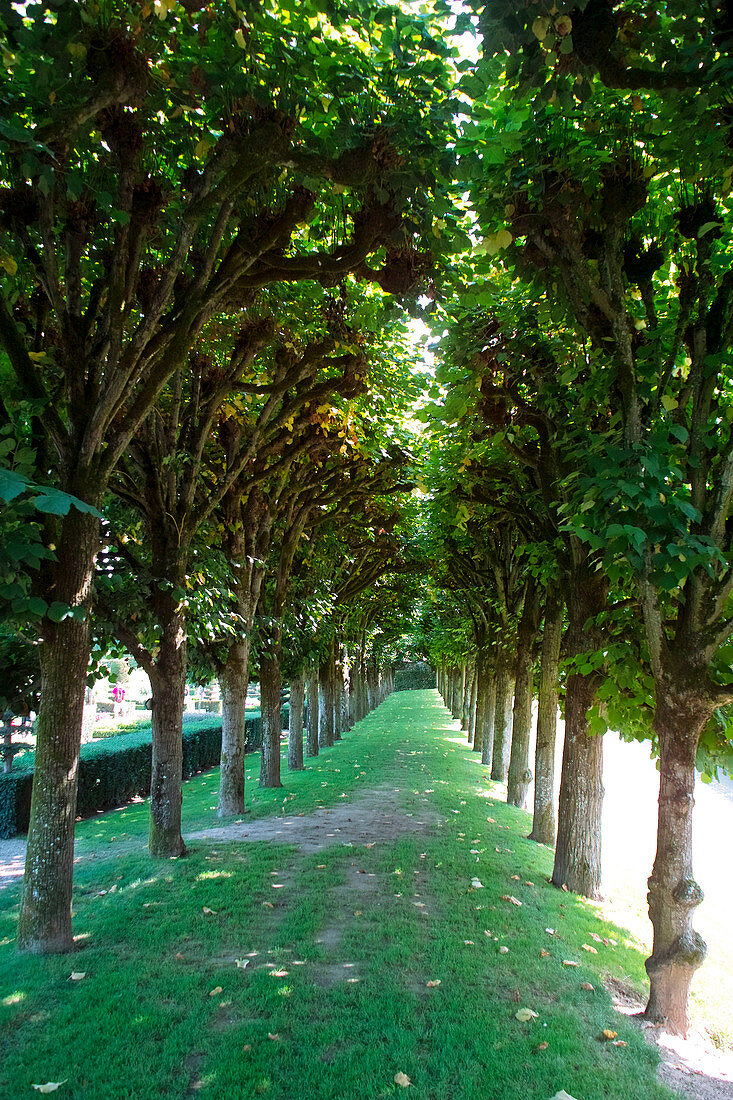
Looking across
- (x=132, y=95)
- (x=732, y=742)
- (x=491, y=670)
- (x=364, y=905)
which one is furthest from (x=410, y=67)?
(x=491, y=670)

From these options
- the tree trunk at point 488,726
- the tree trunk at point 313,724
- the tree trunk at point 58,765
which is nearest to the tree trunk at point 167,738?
the tree trunk at point 58,765

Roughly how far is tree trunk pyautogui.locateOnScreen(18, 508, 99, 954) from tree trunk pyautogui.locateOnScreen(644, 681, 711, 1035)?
15.6 feet

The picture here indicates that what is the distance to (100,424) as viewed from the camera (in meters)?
5.55

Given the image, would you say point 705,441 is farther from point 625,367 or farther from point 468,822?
point 468,822

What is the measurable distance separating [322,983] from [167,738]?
4044 millimetres

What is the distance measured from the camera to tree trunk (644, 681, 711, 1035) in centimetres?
457

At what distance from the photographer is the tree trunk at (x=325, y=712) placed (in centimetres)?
2255

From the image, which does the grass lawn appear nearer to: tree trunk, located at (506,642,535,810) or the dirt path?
the dirt path

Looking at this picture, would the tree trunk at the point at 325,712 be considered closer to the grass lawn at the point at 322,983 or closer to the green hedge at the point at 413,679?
the grass lawn at the point at 322,983

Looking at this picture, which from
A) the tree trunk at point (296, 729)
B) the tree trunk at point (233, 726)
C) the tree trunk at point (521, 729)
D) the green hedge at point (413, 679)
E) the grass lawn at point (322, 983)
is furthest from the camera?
the green hedge at point (413, 679)

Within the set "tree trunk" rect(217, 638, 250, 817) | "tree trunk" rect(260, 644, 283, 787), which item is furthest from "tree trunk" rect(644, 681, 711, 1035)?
"tree trunk" rect(260, 644, 283, 787)

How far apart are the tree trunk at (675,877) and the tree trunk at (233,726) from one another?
725 cm

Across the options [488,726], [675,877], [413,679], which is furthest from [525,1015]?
[413,679]

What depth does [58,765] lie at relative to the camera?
5332mm
